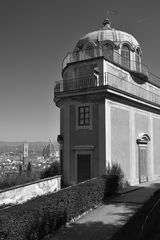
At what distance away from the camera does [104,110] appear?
17391 mm

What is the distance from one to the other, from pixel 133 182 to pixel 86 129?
18.9 feet

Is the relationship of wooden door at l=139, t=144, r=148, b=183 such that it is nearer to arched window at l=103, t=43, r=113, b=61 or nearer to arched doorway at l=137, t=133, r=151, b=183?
arched doorway at l=137, t=133, r=151, b=183

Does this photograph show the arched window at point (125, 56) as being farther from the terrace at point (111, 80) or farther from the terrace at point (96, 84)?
the terrace at point (96, 84)

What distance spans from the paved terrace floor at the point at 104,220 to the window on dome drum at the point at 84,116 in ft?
18.8

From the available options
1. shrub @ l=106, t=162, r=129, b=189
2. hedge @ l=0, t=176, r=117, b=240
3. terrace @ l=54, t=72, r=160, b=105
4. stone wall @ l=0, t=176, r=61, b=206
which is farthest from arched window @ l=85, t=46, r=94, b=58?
hedge @ l=0, t=176, r=117, b=240

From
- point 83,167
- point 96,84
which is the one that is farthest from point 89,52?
point 83,167

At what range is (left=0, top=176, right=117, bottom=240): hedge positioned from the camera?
7.37 metres

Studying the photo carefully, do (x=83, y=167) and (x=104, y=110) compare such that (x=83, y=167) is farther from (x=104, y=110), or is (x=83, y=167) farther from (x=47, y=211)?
(x=47, y=211)

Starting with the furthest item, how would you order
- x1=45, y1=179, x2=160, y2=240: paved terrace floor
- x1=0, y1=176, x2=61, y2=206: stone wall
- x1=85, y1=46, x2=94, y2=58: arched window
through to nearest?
x1=85, y1=46, x2=94, y2=58: arched window < x1=0, y1=176, x2=61, y2=206: stone wall < x1=45, y1=179, x2=160, y2=240: paved terrace floor

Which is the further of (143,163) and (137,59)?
(137,59)

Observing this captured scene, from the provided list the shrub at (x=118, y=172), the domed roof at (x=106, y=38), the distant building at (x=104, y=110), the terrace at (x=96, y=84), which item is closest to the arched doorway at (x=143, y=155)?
the distant building at (x=104, y=110)

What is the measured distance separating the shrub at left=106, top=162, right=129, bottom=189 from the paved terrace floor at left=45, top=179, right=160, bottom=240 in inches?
90.6

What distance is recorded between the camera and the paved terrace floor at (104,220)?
9.12 meters

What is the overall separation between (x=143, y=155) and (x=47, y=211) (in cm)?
1419
